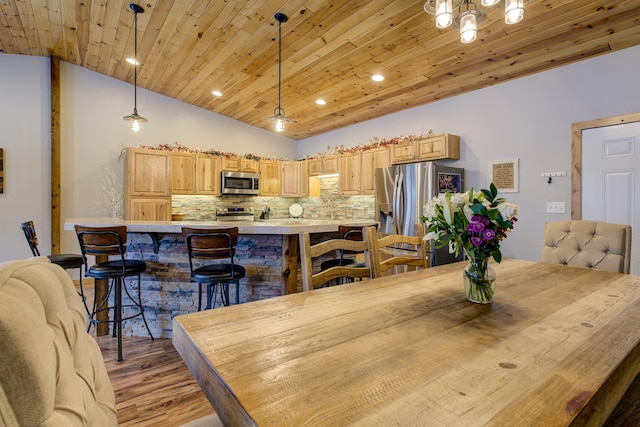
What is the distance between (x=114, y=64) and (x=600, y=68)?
5.90m

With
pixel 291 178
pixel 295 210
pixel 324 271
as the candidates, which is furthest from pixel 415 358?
pixel 295 210

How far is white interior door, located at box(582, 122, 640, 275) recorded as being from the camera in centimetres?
289

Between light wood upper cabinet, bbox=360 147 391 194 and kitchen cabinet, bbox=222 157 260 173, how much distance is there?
2.20 meters

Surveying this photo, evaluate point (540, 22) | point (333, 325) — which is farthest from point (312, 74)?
point (333, 325)

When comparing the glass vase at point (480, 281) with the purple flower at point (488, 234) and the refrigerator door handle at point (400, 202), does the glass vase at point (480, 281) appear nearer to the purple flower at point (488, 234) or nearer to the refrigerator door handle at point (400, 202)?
the purple flower at point (488, 234)

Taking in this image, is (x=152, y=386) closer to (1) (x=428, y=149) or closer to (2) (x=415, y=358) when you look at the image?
(2) (x=415, y=358)

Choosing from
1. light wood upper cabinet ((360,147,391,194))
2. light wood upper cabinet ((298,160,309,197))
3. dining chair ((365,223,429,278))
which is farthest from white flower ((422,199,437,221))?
light wood upper cabinet ((298,160,309,197))

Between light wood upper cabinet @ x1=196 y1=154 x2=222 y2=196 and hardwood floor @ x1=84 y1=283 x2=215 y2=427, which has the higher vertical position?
light wood upper cabinet @ x1=196 y1=154 x2=222 y2=196

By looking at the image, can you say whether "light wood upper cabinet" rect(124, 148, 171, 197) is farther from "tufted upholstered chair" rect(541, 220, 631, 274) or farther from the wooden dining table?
"tufted upholstered chair" rect(541, 220, 631, 274)

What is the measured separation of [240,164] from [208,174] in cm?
64

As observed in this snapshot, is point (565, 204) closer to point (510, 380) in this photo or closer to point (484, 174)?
point (484, 174)

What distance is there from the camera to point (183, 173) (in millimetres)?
5281

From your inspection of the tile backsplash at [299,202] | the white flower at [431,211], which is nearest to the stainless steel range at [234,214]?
the tile backsplash at [299,202]

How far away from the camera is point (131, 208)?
4848 millimetres
